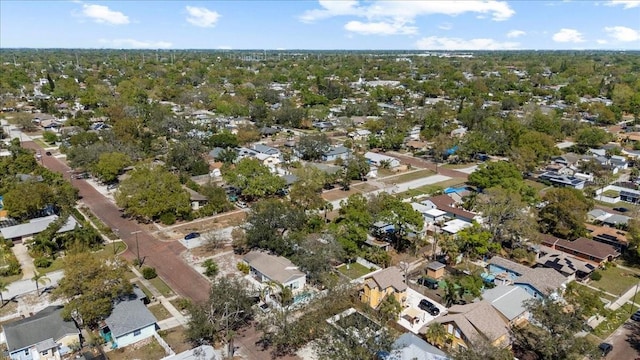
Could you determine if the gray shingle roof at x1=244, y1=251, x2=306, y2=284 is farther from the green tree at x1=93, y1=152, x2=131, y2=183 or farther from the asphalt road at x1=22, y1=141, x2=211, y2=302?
the green tree at x1=93, y1=152, x2=131, y2=183

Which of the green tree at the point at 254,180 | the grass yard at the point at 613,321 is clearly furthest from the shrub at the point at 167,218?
the grass yard at the point at 613,321

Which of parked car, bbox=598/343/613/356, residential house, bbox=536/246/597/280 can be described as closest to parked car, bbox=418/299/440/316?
parked car, bbox=598/343/613/356

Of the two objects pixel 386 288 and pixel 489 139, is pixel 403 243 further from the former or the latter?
pixel 489 139

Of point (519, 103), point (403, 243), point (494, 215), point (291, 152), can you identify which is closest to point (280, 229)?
point (403, 243)

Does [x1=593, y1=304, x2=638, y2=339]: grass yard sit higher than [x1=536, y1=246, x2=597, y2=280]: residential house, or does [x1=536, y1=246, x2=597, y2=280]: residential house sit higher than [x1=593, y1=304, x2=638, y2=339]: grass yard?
[x1=536, y1=246, x2=597, y2=280]: residential house

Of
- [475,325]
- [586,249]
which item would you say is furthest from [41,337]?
[586,249]

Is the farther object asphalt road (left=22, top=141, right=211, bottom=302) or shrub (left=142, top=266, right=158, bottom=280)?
shrub (left=142, top=266, right=158, bottom=280)
